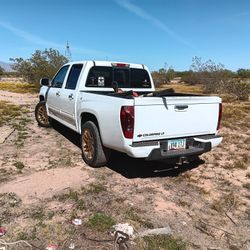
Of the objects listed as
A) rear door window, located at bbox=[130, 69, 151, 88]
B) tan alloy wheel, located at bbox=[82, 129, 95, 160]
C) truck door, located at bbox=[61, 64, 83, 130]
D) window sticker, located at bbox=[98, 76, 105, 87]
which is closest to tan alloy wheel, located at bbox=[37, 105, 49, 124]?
truck door, located at bbox=[61, 64, 83, 130]

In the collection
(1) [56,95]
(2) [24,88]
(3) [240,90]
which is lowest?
(2) [24,88]

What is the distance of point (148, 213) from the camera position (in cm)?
428

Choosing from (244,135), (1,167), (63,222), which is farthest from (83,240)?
(244,135)

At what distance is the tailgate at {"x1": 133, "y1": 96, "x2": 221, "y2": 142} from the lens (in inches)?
188

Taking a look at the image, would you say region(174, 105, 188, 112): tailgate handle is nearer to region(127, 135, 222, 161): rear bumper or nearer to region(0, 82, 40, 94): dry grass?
region(127, 135, 222, 161): rear bumper

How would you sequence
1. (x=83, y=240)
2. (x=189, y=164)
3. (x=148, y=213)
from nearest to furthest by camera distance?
1. (x=83, y=240)
2. (x=148, y=213)
3. (x=189, y=164)

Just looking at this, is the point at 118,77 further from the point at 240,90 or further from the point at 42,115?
the point at 240,90

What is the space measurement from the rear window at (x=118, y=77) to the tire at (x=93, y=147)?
1.16 meters

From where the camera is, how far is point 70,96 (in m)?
6.88

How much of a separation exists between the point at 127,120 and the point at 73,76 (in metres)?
2.94

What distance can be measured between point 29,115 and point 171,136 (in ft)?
28.9

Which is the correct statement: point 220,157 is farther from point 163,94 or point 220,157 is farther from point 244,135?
point 244,135

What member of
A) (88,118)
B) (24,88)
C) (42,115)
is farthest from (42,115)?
(24,88)

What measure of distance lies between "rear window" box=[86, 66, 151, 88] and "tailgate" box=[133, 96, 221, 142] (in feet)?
7.48
